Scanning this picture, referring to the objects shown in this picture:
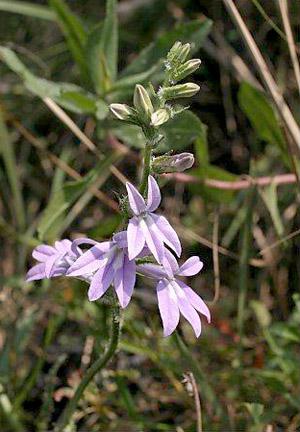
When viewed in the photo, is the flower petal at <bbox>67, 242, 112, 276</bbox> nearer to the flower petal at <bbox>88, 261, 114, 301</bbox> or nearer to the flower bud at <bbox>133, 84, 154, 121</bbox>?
the flower petal at <bbox>88, 261, 114, 301</bbox>

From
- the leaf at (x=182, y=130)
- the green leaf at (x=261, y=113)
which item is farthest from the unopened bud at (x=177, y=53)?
the green leaf at (x=261, y=113)

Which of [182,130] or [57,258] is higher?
[182,130]

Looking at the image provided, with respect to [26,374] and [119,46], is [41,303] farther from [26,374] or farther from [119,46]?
[119,46]

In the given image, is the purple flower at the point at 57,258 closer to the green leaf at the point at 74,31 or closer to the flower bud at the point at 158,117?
the flower bud at the point at 158,117

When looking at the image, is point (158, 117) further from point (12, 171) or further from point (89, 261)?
point (12, 171)

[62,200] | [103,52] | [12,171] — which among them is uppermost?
[103,52]

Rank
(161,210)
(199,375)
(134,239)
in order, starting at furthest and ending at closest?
(161,210) < (199,375) < (134,239)

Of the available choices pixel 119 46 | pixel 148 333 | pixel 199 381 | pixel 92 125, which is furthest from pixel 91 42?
pixel 199 381

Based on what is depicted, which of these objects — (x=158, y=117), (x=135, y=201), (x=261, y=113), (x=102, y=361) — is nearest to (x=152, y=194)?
(x=135, y=201)
